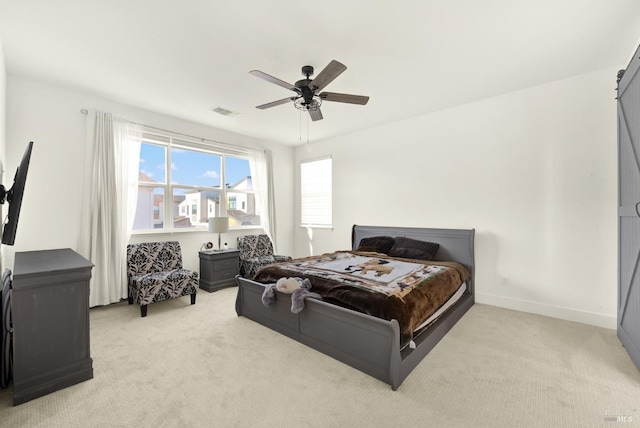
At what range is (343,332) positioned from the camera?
231 cm

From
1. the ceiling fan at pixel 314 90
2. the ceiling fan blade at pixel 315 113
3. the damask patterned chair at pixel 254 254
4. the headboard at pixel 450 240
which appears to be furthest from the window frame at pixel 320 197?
the ceiling fan at pixel 314 90

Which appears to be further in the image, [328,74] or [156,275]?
[156,275]

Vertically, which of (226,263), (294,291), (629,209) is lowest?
(226,263)

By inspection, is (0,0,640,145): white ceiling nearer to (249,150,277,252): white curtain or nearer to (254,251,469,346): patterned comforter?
(249,150,277,252): white curtain

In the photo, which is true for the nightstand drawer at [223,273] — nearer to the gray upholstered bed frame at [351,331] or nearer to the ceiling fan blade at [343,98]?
the gray upholstered bed frame at [351,331]

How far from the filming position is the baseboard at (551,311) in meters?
2.99

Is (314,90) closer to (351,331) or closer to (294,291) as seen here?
(294,291)

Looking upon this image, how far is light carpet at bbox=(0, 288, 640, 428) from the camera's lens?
5.57 feet

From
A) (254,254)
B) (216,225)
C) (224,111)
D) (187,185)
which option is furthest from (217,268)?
(224,111)

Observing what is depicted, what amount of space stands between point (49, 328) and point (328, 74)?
2824 millimetres

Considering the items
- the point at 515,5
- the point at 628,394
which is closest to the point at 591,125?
the point at 515,5

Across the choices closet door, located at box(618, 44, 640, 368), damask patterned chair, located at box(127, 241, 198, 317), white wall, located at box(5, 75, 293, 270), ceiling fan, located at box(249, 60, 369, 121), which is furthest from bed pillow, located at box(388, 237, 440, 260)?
white wall, located at box(5, 75, 293, 270)

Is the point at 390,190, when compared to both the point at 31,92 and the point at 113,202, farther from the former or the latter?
the point at 31,92

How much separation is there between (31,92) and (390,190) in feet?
16.3
